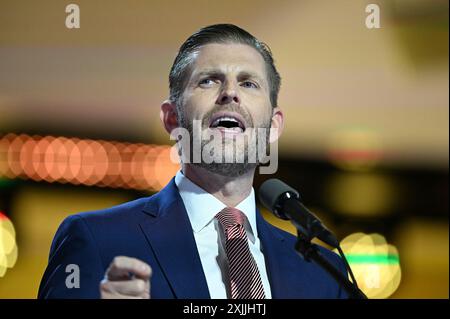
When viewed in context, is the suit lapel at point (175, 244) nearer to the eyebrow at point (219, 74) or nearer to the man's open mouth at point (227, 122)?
the man's open mouth at point (227, 122)

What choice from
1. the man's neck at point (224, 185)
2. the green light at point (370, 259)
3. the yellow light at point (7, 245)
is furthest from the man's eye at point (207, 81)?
the green light at point (370, 259)

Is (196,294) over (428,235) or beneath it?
over

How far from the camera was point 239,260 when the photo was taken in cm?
156

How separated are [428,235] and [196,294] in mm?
2047

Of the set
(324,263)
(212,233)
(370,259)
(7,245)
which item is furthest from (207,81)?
(370,259)

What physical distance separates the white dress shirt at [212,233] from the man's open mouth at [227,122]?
18 cm

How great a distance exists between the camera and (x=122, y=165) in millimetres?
2334

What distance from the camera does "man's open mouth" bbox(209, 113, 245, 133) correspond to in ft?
5.31

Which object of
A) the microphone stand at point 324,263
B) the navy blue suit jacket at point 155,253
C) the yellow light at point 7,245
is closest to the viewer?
the microphone stand at point 324,263

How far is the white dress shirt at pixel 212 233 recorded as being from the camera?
5.10ft

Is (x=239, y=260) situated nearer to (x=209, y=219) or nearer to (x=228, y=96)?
(x=209, y=219)

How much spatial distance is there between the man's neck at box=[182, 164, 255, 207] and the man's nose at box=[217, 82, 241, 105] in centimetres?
19
